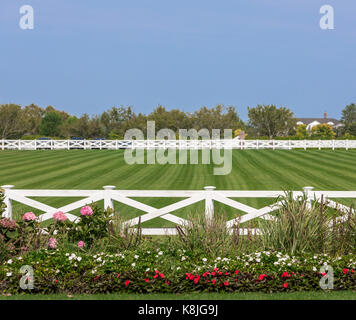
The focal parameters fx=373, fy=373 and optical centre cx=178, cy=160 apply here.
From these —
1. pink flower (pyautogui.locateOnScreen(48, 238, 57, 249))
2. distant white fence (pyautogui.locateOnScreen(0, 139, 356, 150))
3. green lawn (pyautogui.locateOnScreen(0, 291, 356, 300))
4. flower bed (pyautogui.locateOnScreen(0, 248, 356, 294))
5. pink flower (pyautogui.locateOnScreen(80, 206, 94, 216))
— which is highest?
distant white fence (pyautogui.locateOnScreen(0, 139, 356, 150))

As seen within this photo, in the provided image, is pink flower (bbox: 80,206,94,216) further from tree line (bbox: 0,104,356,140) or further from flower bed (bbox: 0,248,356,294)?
tree line (bbox: 0,104,356,140)

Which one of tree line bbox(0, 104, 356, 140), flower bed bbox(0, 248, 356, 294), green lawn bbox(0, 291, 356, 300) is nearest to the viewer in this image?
green lawn bbox(0, 291, 356, 300)

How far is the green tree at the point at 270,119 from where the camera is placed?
97.1 meters

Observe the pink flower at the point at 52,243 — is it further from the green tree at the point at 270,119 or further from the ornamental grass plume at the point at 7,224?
the green tree at the point at 270,119

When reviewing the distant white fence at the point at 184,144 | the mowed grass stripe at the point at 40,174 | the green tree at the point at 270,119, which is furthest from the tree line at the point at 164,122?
the mowed grass stripe at the point at 40,174

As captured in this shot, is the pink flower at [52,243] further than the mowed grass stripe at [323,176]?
No

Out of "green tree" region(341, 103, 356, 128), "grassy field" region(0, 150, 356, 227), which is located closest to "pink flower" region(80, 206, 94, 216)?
"grassy field" region(0, 150, 356, 227)

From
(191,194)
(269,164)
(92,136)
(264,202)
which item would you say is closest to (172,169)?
(269,164)

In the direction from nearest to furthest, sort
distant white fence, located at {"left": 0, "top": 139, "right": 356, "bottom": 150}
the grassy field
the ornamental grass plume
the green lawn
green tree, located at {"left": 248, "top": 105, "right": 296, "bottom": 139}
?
the green lawn < the ornamental grass plume < the grassy field < distant white fence, located at {"left": 0, "top": 139, "right": 356, "bottom": 150} < green tree, located at {"left": 248, "top": 105, "right": 296, "bottom": 139}

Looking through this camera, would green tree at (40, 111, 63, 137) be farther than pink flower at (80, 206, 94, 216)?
Yes

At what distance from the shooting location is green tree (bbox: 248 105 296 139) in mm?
97125

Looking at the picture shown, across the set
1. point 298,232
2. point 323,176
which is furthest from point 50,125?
point 298,232

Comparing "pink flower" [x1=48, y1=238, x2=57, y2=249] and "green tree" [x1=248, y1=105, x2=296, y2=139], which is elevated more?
"green tree" [x1=248, y1=105, x2=296, y2=139]
